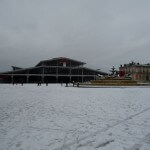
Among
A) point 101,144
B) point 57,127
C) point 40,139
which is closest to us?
point 101,144

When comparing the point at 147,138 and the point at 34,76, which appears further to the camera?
the point at 34,76

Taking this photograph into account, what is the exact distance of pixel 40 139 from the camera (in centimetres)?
539

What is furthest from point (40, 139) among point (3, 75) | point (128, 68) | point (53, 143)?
point (128, 68)

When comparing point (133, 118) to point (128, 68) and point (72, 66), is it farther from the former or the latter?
point (128, 68)

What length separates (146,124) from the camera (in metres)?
7.05

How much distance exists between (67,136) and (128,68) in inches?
3506

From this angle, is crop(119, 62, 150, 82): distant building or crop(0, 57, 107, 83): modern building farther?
crop(119, 62, 150, 82): distant building

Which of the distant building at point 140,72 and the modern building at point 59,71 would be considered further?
the distant building at point 140,72

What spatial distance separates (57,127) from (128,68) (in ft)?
289

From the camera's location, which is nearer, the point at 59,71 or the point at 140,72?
the point at 59,71

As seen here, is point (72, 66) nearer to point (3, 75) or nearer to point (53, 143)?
point (3, 75)

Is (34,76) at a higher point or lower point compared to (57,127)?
higher

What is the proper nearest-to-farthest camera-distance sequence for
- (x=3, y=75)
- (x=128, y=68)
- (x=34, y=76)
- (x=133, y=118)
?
(x=133, y=118), (x=3, y=75), (x=34, y=76), (x=128, y=68)

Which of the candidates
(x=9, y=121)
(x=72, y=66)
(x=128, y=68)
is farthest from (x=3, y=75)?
(x=9, y=121)
